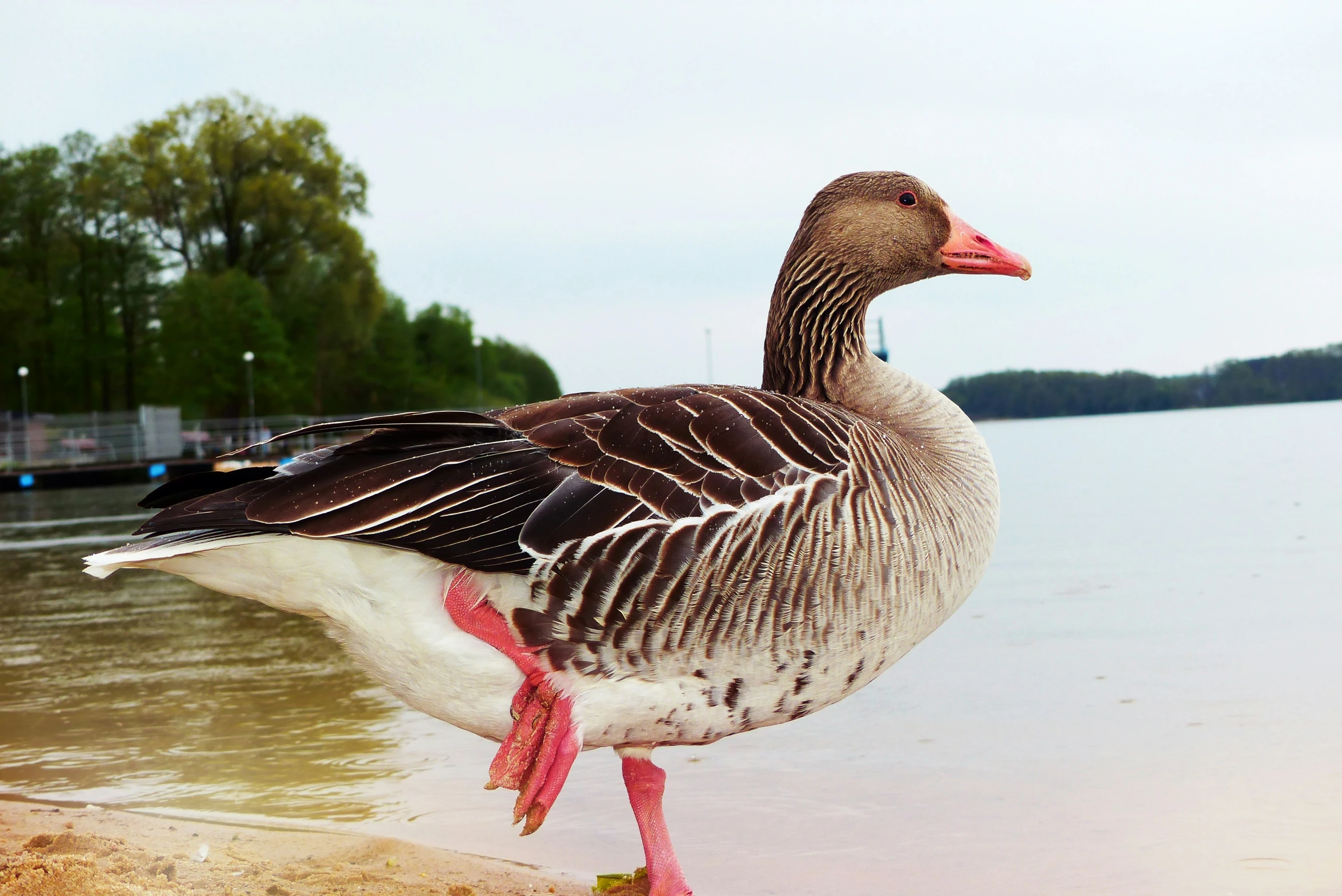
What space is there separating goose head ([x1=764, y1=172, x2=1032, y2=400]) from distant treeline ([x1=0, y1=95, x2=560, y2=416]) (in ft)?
147

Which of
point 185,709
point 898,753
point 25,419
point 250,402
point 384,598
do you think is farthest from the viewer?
point 250,402

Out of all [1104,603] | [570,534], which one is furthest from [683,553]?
[1104,603]

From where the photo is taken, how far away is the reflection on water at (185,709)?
531 centimetres

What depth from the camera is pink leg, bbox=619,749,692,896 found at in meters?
3.80

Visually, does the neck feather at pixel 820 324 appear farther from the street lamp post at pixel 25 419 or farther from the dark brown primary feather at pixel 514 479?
the street lamp post at pixel 25 419

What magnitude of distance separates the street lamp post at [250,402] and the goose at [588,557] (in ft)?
140

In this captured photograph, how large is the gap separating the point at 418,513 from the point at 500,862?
5.62 ft

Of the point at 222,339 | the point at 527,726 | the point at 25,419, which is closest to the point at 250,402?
the point at 222,339

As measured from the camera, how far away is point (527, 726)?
3428mm

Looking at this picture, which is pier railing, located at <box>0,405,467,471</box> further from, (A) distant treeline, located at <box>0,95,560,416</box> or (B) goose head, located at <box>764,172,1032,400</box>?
(B) goose head, located at <box>764,172,1032,400</box>

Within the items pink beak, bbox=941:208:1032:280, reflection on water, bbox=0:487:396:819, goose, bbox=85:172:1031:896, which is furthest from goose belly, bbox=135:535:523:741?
pink beak, bbox=941:208:1032:280

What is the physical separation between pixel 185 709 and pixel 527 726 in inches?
162

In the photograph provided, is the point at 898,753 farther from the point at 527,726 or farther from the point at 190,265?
the point at 190,265

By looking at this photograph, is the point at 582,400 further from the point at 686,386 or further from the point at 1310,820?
the point at 1310,820
